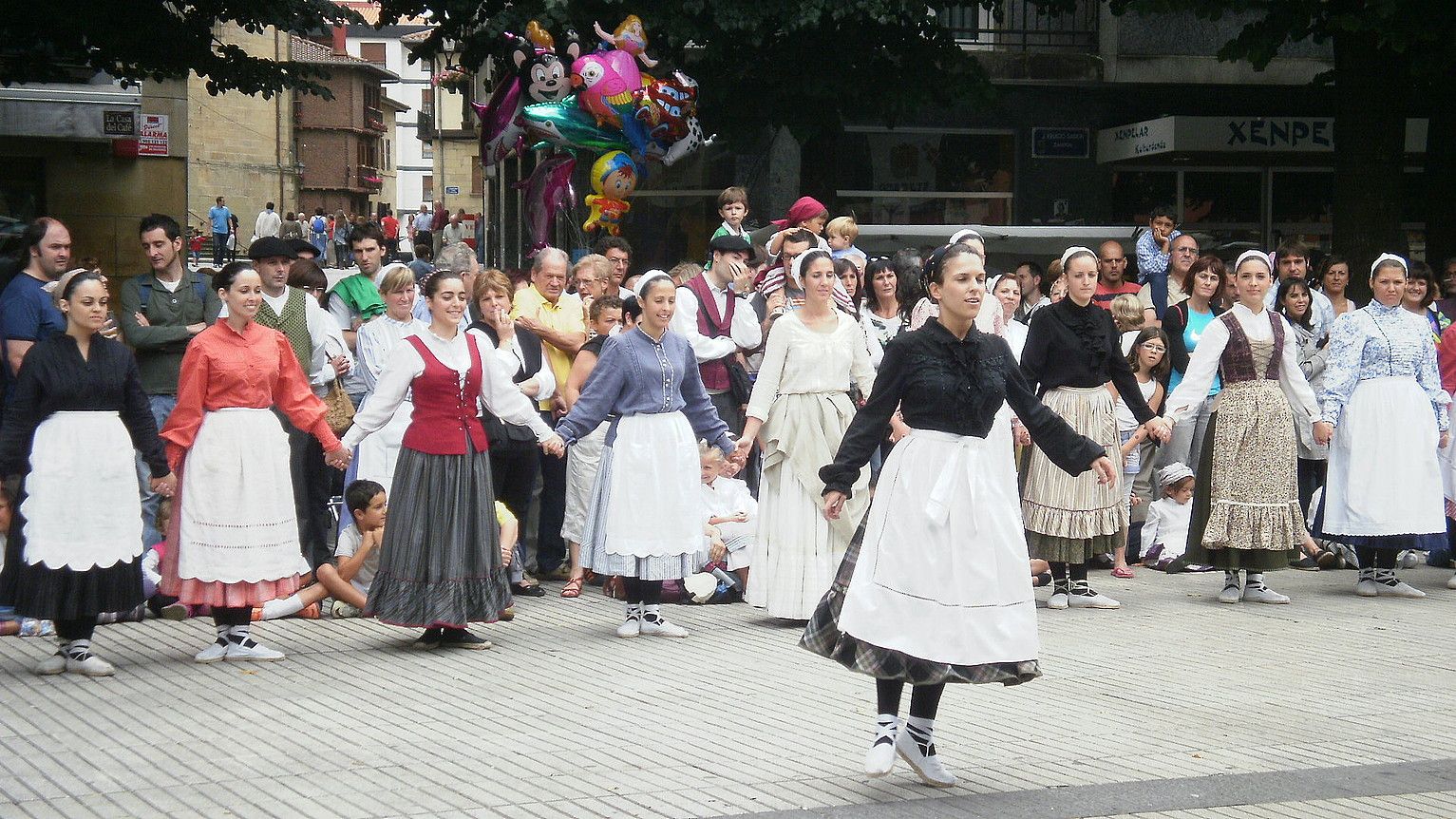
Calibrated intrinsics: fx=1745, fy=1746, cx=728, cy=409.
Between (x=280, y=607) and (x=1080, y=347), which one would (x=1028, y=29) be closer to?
(x=1080, y=347)

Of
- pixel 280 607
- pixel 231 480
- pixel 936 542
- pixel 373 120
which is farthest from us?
pixel 373 120

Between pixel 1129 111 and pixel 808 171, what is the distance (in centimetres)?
557

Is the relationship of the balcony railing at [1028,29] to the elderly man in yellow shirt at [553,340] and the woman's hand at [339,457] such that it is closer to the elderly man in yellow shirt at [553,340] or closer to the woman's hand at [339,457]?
the elderly man in yellow shirt at [553,340]

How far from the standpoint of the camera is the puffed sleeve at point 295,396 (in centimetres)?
879

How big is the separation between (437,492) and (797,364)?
6.86 feet

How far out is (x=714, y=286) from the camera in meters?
11.5

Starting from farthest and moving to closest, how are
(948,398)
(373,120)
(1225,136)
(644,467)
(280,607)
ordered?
(373,120), (1225,136), (280,607), (644,467), (948,398)

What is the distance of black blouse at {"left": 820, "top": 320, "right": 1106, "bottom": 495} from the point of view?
6.33 metres

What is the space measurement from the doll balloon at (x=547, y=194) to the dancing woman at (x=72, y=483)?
23.9 feet

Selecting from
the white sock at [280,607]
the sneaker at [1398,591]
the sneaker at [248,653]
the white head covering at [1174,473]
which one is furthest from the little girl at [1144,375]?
the sneaker at [248,653]

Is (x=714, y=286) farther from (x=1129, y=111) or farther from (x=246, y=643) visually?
(x=1129, y=111)

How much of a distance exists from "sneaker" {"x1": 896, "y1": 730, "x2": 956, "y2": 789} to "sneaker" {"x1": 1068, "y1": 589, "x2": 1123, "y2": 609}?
14.3ft

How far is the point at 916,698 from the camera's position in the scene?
621cm

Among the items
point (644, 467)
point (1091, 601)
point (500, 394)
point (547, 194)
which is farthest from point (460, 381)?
point (547, 194)
